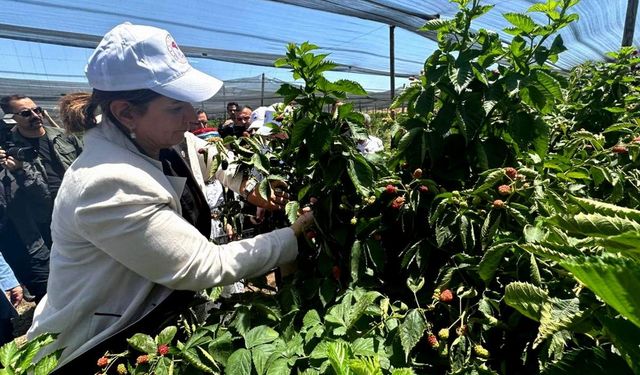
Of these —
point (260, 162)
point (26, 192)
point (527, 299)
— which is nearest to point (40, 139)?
point (26, 192)

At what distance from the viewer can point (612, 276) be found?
0.38 m

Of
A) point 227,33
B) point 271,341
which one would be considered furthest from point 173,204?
point 227,33

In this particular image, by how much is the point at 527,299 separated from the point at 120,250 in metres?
0.91

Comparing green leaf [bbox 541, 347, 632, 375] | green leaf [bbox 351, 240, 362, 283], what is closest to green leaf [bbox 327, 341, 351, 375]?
green leaf [bbox 541, 347, 632, 375]

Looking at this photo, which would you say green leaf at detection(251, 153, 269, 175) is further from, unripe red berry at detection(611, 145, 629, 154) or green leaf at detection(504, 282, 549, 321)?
unripe red berry at detection(611, 145, 629, 154)

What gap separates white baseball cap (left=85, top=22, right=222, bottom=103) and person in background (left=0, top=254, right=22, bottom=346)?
2.48m

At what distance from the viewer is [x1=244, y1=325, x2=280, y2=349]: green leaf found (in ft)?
3.15

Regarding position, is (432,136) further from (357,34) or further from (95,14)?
(357,34)

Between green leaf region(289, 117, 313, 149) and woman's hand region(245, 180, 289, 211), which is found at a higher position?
green leaf region(289, 117, 313, 149)

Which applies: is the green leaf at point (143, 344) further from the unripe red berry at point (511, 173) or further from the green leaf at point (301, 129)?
the unripe red berry at point (511, 173)

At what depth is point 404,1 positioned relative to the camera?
693cm

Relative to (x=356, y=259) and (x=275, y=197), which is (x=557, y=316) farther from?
(x=275, y=197)

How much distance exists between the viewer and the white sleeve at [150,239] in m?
1.06

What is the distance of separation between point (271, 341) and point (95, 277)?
541mm
